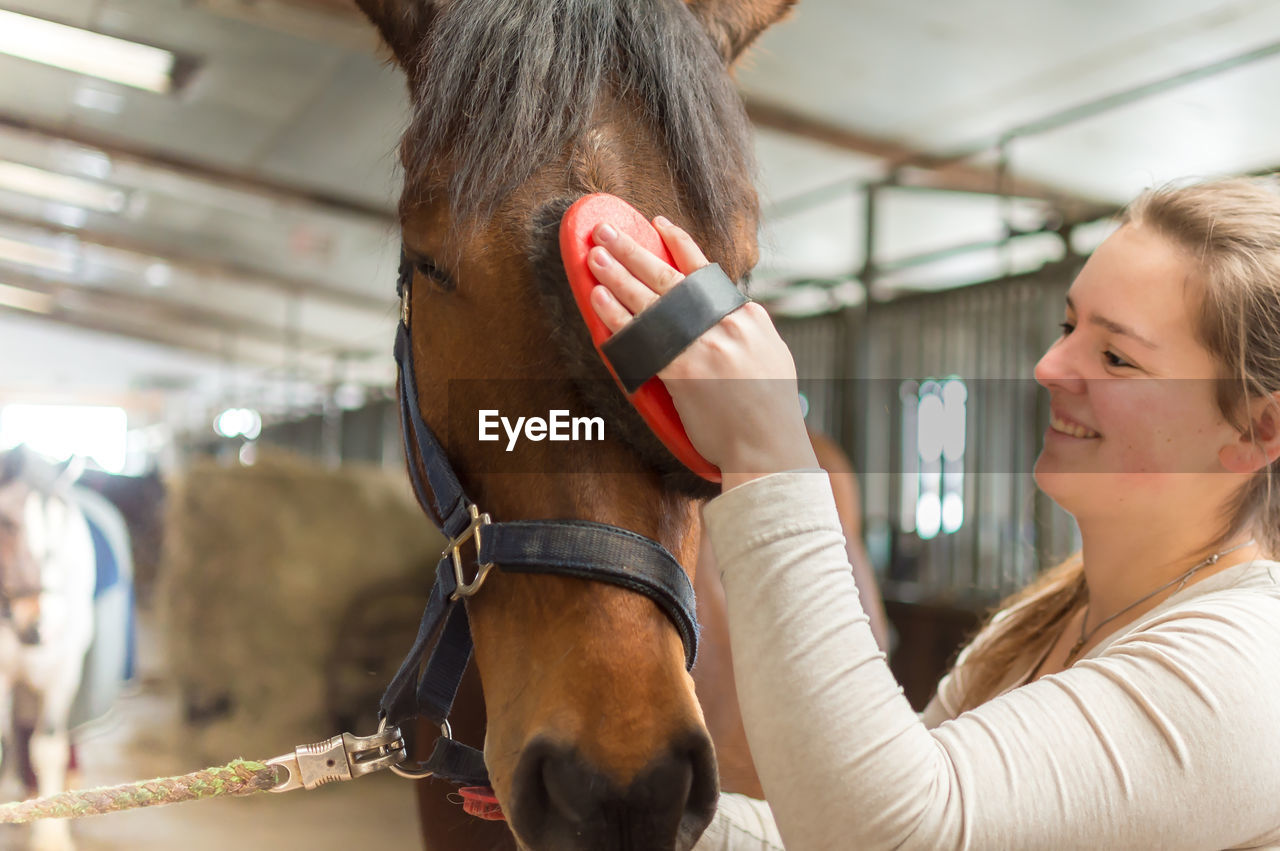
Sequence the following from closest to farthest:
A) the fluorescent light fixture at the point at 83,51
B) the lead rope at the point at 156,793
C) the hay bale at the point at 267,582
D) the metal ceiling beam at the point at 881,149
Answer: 1. the lead rope at the point at 156,793
2. the fluorescent light fixture at the point at 83,51
3. the hay bale at the point at 267,582
4. the metal ceiling beam at the point at 881,149

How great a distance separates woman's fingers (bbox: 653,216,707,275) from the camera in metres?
0.60

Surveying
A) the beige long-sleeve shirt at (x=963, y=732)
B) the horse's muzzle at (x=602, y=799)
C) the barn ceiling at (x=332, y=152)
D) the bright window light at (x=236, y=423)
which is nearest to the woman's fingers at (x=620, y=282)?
the beige long-sleeve shirt at (x=963, y=732)

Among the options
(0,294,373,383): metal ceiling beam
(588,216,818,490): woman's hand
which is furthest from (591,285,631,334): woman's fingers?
(0,294,373,383): metal ceiling beam

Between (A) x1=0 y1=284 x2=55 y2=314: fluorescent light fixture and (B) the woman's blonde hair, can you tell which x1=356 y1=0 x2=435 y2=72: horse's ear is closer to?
(A) x1=0 y1=284 x2=55 y2=314: fluorescent light fixture

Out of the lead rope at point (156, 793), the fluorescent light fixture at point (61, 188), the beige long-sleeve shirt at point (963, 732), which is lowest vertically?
the lead rope at point (156, 793)

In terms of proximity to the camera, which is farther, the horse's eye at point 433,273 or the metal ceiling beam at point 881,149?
the metal ceiling beam at point 881,149

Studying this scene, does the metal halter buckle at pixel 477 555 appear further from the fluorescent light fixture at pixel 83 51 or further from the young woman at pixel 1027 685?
the fluorescent light fixture at pixel 83 51

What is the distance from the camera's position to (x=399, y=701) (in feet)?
2.47

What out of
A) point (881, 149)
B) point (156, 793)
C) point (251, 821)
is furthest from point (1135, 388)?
point (881, 149)

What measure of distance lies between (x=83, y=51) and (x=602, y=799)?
113 cm

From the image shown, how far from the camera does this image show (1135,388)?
2.56 ft

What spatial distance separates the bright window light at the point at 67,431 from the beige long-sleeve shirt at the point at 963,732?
101cm

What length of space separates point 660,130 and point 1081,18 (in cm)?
406

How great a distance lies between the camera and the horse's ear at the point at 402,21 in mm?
886
